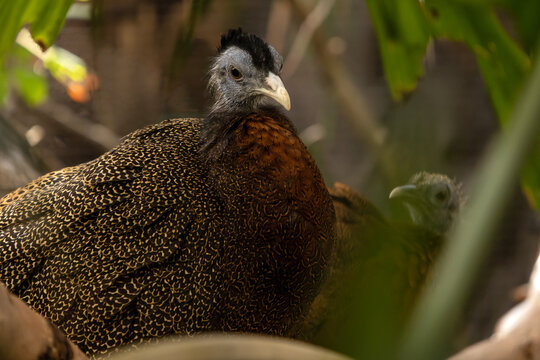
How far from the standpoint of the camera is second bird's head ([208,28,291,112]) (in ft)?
6.47

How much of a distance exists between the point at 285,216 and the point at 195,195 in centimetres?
26

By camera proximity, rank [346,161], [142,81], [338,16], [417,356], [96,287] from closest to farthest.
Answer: [417,356]
[96,287]
[142,81]
[338,16]
[346,161]

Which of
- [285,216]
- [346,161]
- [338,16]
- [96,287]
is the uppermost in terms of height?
[338,16]

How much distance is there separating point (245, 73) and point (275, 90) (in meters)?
0.18

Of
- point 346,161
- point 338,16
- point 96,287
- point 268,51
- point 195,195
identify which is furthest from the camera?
point 346,161

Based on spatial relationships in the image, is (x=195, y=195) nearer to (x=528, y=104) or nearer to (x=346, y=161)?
(x=528, y=104)

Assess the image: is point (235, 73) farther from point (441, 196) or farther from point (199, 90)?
point (199, 90)

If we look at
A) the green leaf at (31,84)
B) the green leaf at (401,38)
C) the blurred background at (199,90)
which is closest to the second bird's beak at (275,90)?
the green leaf at (401,38)

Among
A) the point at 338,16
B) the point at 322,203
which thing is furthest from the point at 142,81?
the point at 322,203

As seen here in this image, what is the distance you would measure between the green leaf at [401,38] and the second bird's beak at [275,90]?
0.30m

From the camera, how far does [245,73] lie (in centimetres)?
205

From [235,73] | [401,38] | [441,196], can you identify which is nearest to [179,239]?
[235,73]

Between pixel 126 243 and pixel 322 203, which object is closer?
pixel 126 243

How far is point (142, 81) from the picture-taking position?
12.5 feet
